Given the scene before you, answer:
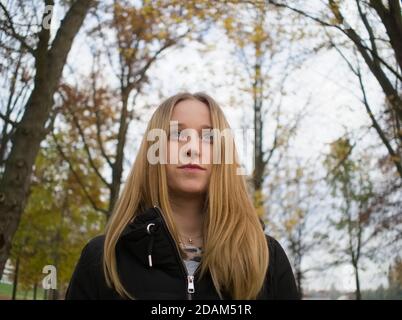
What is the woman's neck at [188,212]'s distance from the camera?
6.51 feet

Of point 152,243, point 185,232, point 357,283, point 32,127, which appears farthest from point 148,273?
point 357,283

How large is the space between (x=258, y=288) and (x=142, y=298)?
0.43 m

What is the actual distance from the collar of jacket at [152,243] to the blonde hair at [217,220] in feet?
0.13

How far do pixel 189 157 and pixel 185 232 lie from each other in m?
0.31

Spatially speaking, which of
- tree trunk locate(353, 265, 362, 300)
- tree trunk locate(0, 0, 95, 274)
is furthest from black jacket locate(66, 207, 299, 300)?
tree trunk locate(353, 265, 362, 300)

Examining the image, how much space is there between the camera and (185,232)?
77.5 inches

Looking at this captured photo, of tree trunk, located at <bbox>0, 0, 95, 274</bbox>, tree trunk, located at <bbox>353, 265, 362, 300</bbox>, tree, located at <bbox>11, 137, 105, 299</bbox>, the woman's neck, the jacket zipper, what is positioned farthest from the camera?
tree trunk, located at <bbox>353, 265, 362, 300</bbox>

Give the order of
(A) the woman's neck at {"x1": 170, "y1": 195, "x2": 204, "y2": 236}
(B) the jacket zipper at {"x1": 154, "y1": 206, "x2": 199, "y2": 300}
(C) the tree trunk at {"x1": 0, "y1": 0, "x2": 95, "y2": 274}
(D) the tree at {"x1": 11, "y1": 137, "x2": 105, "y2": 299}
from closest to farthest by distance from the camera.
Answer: (B) the jacket zipper at {"x1": 154, "y1": 206, "x2": 199, "y2": 300}
(A) the woman's neck at {"x1": 170, "y1": 195, "x2": 204, "y2": 236}
(C) the tree trunk at {"x1": 0, "y1": 0, "x2": 95, "y2": 274}
(D) the tree at {"x1": 11, "y1": 137, "x2": 105, "y2": 299}

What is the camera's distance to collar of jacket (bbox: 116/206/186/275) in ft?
5.93

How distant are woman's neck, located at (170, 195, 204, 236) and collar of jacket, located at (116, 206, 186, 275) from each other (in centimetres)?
15

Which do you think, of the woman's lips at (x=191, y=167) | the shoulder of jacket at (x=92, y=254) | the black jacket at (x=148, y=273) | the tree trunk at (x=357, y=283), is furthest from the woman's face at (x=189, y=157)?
the tree trunk at (x=357, y=283)

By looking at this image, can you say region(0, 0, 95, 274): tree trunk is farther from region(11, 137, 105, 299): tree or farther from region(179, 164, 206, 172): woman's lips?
region(11, 137, 105, 299): tree

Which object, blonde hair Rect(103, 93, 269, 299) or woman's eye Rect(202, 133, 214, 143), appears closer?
blonde hair Rect(103, 93, 269, 299)
